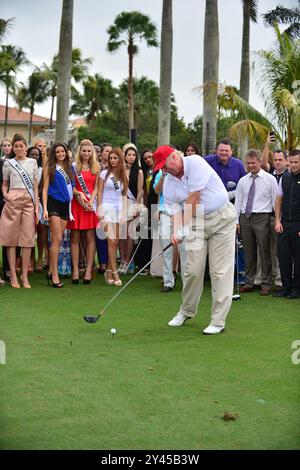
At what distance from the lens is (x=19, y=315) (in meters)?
8.83

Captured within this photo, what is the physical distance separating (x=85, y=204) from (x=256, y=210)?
2.39m

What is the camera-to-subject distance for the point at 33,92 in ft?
192

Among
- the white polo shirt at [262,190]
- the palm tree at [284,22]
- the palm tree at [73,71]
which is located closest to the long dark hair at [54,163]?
the white polo shirt at [262,190]

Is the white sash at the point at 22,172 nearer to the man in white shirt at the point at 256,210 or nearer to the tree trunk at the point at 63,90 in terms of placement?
the man in white shirt at the point at 256,210

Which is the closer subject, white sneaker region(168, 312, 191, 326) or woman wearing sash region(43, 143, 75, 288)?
white sneaker region(168, 312, 191, 326)

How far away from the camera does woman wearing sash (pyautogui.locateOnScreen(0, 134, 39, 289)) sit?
10.7 m

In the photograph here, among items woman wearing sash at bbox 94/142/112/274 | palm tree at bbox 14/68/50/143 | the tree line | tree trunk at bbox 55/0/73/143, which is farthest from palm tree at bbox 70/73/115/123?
woman wearing sash at bbox 94/142/112/274

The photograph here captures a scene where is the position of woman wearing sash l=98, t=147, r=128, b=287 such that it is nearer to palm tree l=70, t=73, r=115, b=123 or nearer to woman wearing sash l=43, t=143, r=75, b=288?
woman wearing sash l=43, t=143, r=75, b=288

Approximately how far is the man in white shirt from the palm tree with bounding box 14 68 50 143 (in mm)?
46377

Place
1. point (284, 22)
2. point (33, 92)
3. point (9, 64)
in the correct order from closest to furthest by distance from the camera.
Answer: point (284, 22), point (9, 64), point (33, 92)

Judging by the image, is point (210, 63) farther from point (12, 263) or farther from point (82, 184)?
point (12, 263)

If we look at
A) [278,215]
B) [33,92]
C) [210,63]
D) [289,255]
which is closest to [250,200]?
[278,215]
